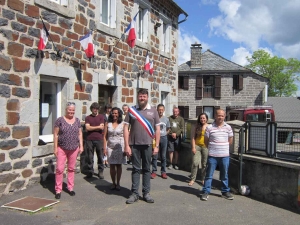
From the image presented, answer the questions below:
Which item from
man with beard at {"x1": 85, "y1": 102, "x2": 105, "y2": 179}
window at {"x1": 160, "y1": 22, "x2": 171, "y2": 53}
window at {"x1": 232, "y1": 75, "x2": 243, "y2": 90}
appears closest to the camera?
man with beard at {"x1": 85, "y1": 102, "x2": 105, "y2": 179}

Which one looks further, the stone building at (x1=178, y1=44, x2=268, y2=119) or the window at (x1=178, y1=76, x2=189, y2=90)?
the window at (x1=178, y1=76, x2=189, y2=90)

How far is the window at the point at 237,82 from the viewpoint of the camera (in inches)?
1186

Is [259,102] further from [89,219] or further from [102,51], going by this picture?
[89,219]

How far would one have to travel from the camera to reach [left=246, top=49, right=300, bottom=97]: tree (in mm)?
53125

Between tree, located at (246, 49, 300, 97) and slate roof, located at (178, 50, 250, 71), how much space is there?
2397cm

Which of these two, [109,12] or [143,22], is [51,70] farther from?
[143,22]

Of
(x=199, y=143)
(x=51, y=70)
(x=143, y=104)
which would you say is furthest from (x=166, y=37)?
(x=143, y=104)

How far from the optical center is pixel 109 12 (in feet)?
28.9

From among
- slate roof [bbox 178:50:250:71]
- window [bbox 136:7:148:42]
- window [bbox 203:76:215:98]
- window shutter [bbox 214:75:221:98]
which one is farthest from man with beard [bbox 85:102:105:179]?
slate roof [bbox 178:50:250:71]

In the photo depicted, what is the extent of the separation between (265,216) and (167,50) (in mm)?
8898

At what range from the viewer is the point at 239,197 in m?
5.94

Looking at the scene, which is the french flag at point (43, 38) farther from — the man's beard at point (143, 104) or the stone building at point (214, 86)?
the stone building at point (214, 86)

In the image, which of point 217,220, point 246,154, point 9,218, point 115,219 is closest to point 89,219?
point 115,219

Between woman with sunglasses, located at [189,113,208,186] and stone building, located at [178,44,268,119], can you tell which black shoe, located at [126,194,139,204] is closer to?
woman with sunglasses, located at [189,113,208,186]
